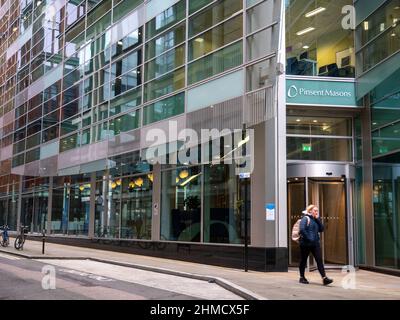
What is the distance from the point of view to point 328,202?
1709cm

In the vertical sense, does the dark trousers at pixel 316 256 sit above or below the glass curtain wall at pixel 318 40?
below

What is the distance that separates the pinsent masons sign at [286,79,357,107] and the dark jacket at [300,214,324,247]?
5021 mm

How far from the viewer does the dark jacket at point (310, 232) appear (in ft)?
42.2

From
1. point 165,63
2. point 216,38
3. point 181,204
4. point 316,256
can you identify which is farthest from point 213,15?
point 316,256

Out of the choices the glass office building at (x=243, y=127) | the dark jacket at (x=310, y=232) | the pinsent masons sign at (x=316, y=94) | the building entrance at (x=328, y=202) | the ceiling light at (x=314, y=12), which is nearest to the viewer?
the dark jacket at (x=310, y=232)

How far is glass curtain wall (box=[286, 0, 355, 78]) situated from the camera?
1731cm

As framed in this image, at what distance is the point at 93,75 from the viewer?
27.7 meters

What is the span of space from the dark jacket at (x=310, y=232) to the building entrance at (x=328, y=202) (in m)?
3.49

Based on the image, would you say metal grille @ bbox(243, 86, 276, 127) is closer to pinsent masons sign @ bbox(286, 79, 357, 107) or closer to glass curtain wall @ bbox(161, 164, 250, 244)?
pinsent masons sign @ bbox(286, 79, 357, 107)

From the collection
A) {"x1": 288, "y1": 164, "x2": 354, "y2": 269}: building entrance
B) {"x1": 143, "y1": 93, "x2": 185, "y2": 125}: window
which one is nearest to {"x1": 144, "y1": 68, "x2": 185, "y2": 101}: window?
{"x1": 143, "y1": 93, "x2": 185, "y2": 125}: window

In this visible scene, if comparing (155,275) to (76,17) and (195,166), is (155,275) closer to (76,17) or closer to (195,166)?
(195,166)

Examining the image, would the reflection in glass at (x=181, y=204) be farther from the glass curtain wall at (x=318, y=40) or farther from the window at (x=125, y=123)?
the glass curtain wall at (x=318, y=40)

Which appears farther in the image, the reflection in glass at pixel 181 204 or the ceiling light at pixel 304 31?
the reflection in glass at pixel 181 204

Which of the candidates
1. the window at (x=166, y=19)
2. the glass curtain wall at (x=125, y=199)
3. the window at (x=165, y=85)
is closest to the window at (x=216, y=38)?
the window at (x=165, y=85)
